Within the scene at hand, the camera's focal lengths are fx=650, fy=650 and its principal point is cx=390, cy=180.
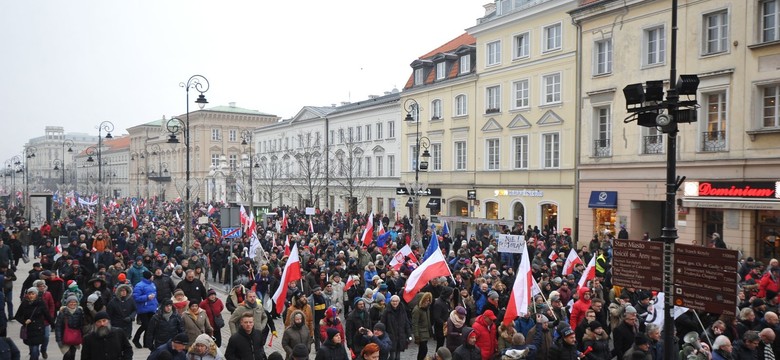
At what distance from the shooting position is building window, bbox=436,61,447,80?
43594 mm

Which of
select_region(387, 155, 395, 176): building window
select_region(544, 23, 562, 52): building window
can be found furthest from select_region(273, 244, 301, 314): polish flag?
select_region(387, 155, 395, 176): building window

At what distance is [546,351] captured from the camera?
9.72 metres

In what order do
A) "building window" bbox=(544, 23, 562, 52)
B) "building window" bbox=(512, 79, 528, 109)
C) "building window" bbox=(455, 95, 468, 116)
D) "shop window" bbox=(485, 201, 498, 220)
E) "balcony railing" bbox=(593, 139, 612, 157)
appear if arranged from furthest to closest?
"building window" bbox=(455, 95, 468, 116), "shop window" bbox=(485, 201, 498, 220), "building window" bbox=(512, 79, 528, 109), "building window" bbox=(544, 23, 562, 52), "balcony railing" bbox=(593, 139, 612, 157)

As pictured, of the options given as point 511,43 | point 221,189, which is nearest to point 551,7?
point 511,43

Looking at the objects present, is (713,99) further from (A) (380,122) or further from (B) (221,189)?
(B) (221,189)

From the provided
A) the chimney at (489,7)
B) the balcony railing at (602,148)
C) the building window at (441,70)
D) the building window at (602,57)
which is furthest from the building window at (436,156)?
the building window at (602,57)

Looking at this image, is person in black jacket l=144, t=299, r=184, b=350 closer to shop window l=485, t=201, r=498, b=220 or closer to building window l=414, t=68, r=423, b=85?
shop window l=485, t=201, r=498, b=220

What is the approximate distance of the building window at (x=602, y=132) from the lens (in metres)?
30.0

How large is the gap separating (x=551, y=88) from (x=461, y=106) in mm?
8236

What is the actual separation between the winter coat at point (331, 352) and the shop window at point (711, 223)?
68.9 ft

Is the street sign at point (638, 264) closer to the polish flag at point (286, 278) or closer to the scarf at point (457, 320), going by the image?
the scarf at point (457, 320)

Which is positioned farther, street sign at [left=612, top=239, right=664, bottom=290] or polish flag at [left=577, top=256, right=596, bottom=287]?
polish flag at [left=577, top=256, right=596, bottom=287]

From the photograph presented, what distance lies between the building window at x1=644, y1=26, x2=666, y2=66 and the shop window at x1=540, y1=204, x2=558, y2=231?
30.5ft

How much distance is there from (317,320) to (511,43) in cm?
2771
